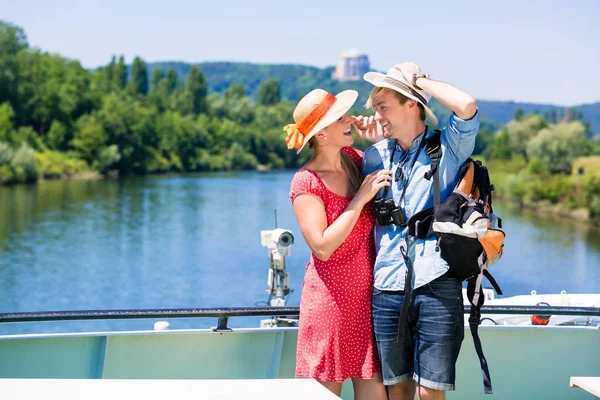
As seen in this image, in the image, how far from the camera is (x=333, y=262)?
2.41 meters

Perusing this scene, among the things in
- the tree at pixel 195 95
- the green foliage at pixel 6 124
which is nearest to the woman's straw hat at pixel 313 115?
the green foliage at pixel 6 124

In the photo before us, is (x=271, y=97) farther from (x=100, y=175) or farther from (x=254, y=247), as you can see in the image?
(x=254, y=247)

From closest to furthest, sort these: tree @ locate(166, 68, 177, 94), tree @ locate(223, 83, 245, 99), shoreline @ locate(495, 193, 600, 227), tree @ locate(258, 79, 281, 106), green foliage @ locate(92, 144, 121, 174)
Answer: shoreline @ locate(495, 193, 600, 227)
green foliage @ locate(92, 144, 121, 174)
tree @ locate(223, 83, 245, 99)
tree @ locate(166, 68, 177, 94)
tree @ locate(258, 79, 281, 106)

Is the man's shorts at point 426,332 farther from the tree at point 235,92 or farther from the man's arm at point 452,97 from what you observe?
the tree at point 235,92

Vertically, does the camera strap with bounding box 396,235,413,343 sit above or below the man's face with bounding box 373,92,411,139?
below

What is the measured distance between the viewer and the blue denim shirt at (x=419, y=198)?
2312 millimetres

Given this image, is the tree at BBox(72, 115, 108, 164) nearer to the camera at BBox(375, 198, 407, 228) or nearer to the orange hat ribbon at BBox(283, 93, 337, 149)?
the orange hat ribbon at BBox(283, 93, 337, 149)

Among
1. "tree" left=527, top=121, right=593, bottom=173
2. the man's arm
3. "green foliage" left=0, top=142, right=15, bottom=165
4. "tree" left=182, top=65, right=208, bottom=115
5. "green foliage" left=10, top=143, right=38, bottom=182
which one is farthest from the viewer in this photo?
"tree" left=182, top=65, right=208, bottom=115

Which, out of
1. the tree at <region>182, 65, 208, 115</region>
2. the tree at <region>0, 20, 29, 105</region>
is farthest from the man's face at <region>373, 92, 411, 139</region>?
Answer: the tree at <region>182, 65, 208, 115</region>

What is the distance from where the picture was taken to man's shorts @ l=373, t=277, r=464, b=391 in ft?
7.63

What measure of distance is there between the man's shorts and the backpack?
0.08 meters

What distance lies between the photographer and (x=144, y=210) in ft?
117

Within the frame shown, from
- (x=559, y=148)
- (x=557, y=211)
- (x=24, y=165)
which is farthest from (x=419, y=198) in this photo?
(x=559, y=148)

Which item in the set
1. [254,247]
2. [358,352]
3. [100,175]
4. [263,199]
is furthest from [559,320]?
[100,175]
